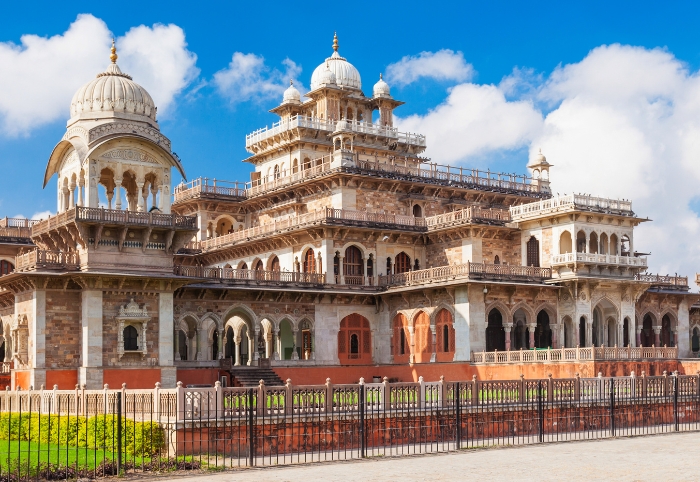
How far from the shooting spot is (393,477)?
711 inches

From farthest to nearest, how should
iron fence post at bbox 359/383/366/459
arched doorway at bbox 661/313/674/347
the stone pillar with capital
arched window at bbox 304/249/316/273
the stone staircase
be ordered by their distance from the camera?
arched doorway at bbox 661/313/674/347 → arched window at bbox 304/249/316/273 → the stone pillar with capital → the stone staircase → iron fence post at bbox 359/383/366/459

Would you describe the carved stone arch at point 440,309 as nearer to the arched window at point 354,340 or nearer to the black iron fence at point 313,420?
the arched window at point 354,340

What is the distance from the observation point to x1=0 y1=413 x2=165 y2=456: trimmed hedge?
71.1ft

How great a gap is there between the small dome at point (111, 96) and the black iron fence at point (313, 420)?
497 inches

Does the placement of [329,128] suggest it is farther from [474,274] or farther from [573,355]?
[573,355]

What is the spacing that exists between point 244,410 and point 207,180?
32397 millimetres

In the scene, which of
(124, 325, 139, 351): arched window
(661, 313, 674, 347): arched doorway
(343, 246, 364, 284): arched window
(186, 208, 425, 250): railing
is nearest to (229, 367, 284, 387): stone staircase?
(124, 325, 139, 351): arched window

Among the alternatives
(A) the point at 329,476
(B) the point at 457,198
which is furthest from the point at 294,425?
(B) the point at 457,198

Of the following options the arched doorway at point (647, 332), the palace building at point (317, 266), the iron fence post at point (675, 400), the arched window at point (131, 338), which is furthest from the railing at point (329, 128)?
the iron fence post at point (675, 400)

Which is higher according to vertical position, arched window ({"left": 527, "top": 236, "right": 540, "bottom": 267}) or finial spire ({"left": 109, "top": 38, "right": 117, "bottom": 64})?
finial spire ({"left": 109, "top": 38, "right": 117, "bottom": 64})

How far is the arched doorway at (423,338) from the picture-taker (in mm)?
44250

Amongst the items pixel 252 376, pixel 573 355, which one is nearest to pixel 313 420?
pixel 252 376

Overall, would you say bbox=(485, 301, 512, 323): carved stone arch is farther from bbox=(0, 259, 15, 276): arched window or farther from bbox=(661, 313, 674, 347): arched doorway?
bbox=(0, 259, 15, 276): arched window

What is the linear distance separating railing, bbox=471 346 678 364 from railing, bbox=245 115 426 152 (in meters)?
17.5
